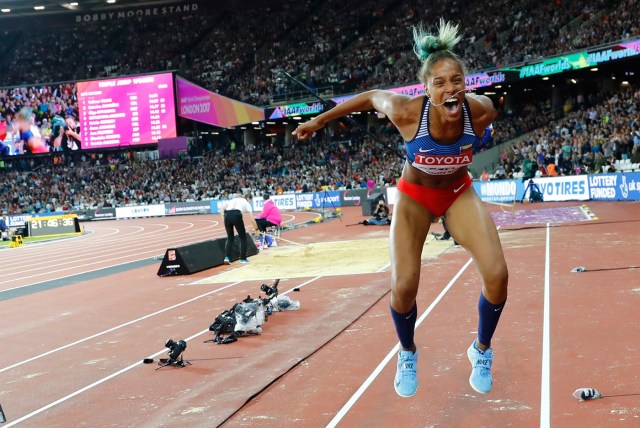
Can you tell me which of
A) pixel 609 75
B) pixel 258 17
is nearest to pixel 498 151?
pixel 609 75

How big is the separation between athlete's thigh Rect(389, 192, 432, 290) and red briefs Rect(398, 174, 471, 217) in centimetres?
4

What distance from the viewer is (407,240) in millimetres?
4898

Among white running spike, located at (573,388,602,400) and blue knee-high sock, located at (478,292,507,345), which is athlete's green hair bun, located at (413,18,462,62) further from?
white running spike, located at (573,388,602,400)

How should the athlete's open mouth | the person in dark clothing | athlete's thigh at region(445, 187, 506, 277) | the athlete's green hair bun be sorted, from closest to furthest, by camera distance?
the athlete's open mouth < athlete's thigh at region(445, 187, 506, 277) < the athlete's green hair bun < the person in dark clothing

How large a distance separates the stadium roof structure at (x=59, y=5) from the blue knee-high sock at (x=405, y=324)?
52.4 meters

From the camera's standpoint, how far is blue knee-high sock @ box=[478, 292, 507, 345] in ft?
15.8

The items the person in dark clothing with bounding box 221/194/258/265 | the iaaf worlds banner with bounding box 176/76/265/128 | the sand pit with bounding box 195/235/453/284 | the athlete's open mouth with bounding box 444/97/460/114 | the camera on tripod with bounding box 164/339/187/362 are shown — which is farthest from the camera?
the iaaf worlds banner with bounding box 176/76/265/128

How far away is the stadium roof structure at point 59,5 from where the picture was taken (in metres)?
51.1

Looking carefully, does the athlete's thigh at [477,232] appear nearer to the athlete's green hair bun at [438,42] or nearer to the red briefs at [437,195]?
the red briefs at [437,195]

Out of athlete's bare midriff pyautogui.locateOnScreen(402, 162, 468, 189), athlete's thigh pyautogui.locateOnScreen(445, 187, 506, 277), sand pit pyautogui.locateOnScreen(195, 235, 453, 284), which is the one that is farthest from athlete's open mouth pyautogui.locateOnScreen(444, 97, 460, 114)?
sand pit pyautogui.locateOnScreen(195, 235, 453, 284)

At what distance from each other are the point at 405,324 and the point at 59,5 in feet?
184

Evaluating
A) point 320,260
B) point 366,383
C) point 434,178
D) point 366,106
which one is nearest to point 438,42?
point 366,106

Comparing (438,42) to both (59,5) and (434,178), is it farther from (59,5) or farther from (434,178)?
(59,5)

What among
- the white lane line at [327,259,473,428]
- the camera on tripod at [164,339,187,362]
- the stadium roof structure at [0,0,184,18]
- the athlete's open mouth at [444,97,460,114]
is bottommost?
the white lane line at [327,259,473,428]
